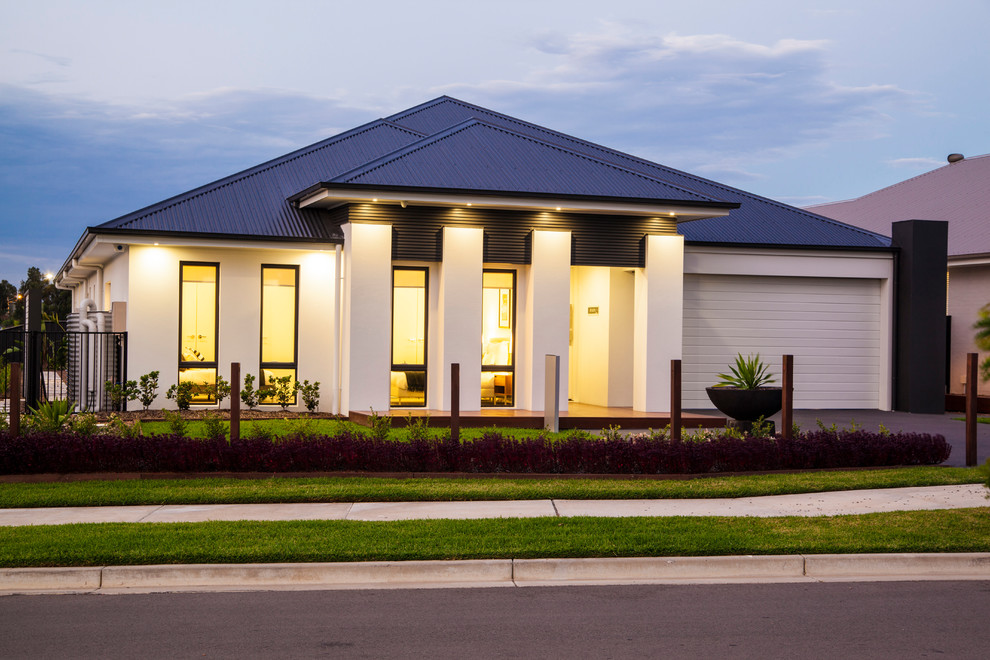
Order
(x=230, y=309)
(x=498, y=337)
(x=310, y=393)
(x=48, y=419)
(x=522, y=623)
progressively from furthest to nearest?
(x=498, y=337) < (x=310, y=393) < (x=230, y=309) < (x=48, y=419) < (x=522, y=623)

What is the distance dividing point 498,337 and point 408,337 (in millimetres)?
1939

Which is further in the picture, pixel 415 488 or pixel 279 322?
pixel 279 322

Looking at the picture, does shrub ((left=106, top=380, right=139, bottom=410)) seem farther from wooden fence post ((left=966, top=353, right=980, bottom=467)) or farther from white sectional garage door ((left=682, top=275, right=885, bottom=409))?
wooden fence post ((left=966, top=353, right=980, bottom=467))

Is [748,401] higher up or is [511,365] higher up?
[511,365]

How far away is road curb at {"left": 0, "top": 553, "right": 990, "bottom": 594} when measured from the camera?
816 centimetres

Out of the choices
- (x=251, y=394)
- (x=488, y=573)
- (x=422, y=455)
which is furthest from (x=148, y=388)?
(x=488, y=573)

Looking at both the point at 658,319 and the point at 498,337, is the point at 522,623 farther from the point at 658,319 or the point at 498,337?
the point at 658,319

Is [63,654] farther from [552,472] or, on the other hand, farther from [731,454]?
[731,454]

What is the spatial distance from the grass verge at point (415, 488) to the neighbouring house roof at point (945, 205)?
15.2 metres

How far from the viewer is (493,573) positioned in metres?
8.47

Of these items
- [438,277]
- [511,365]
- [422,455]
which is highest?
[438,277]

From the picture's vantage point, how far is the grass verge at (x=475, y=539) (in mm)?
8586

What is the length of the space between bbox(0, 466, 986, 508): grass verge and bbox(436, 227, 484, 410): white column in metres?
6.53

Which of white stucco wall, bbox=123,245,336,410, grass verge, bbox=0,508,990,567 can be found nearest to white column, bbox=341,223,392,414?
white stucco wall, bbox=123,245,336,410
